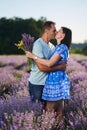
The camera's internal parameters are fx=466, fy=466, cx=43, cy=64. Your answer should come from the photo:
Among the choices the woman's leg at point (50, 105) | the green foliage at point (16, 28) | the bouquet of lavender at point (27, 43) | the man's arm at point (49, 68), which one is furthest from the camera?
the green foliage at point (16, 28)

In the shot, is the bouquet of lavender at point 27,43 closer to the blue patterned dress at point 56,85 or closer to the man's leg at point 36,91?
the blue patterned dress at point 56,85

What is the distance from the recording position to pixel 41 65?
5672 mm

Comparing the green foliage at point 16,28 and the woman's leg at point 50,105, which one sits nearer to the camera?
the woman's leg at point 50,105

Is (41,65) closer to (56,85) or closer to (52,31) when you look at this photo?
(56,85)

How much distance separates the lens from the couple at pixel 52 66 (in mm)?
5680

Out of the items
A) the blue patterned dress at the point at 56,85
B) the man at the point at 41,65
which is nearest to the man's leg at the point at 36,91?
the man at the point at 41,65

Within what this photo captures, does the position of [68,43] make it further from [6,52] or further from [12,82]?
[6,52]

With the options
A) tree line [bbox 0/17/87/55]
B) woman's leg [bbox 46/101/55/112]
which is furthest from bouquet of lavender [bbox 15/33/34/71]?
tree line [bbox 0/17/87/55]

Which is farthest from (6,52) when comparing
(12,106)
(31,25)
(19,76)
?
(12,106)

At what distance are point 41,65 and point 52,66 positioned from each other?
5.3 inches

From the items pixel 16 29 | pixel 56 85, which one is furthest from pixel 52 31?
pixel 16 29

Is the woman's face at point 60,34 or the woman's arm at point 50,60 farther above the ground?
the woman's face at point 60,34

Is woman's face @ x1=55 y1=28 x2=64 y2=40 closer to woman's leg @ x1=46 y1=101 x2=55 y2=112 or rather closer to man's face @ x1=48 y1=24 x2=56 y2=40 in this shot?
man's face @ x1=48 y1=24 x2=56 y2=40

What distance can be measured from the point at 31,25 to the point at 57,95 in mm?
64841
